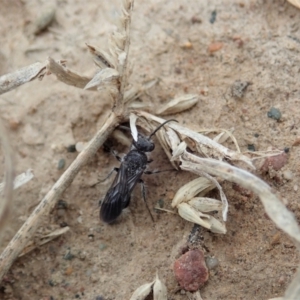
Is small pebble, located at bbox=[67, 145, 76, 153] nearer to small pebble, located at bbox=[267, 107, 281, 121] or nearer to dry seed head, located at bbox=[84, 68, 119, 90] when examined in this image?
dry seed head, located at bbox=[84, 68, 119, 90]

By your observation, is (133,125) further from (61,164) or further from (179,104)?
(61,164)

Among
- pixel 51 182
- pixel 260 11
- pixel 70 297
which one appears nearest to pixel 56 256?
pixel 70 297

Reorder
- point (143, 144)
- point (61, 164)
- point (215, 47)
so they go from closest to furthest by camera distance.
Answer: point (143, 144)
point (61, 164)
point (215, 47)

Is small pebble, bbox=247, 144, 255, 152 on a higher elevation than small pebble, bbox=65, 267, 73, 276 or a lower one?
higher

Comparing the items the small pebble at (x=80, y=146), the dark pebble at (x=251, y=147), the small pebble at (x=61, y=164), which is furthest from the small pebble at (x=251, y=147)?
the small pebble at (x=61, y=164)

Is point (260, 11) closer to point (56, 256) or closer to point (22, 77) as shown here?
point (22, 77)

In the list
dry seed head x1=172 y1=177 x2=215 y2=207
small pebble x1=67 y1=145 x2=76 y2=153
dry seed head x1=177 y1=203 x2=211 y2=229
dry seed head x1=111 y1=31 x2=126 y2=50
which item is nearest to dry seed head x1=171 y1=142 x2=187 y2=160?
dry seed head x1=172 y1=177 x2=215 y2=207

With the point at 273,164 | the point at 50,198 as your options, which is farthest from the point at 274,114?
the point at 50,198
